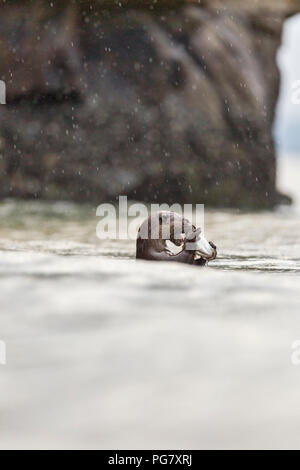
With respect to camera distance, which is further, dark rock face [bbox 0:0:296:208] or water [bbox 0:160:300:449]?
dark rock face [bbox 0:0:296:208]

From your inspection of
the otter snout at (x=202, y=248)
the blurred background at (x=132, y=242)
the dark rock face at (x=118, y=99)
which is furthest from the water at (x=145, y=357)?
the dark rock face at (x=118, y=99)

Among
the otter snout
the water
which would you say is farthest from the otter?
the water

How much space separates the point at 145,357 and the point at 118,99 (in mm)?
6568

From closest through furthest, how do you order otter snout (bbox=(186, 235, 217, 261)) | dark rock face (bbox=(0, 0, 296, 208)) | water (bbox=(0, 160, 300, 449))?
water (bbox=(0, 160, 300, 449)) < otter snout (bbox=(186, 235, 217, 261)) < dark rock face (bbox=(0, 0, 296, 208))

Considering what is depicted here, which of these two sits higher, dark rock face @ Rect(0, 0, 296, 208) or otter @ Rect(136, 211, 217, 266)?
dark rock face @ Rect(0, 0, 296, 208)

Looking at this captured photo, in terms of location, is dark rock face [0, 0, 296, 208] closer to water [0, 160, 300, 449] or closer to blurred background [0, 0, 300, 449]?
blurred background [0, 0, 300, 449]

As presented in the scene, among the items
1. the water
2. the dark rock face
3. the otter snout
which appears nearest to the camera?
the water

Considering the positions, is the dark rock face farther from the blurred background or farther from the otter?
the otter

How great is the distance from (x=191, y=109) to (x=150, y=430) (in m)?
7.08

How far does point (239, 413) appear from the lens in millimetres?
1304

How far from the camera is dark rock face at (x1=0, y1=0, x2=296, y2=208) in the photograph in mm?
7707

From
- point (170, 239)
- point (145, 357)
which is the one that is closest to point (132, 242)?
point (170, 239)

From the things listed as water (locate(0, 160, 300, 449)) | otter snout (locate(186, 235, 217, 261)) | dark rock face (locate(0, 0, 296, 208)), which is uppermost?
dark rock face (locate(0, 0, 296, 208))

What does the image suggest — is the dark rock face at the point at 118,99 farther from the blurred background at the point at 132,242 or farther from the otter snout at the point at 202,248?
the otter snout at the point at 202,248
